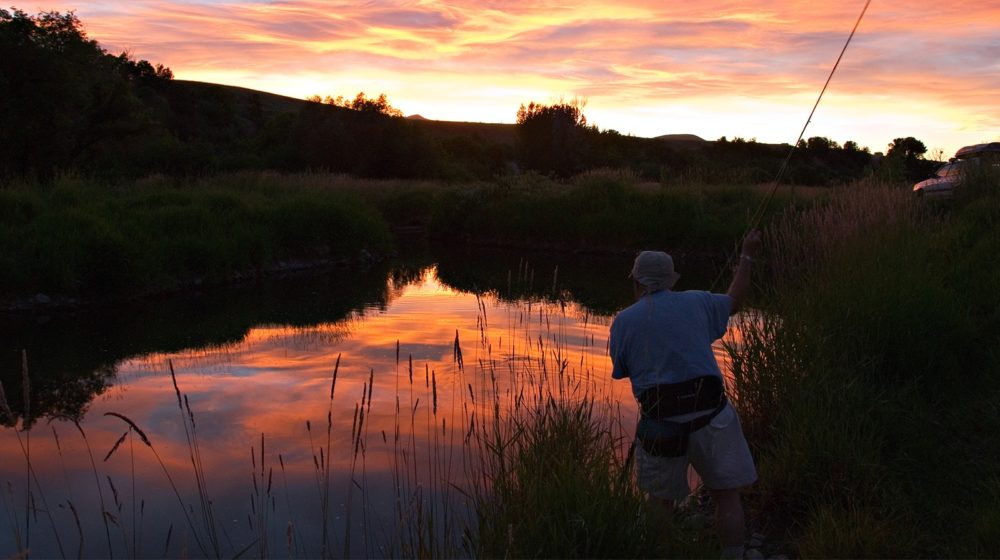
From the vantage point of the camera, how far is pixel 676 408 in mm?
4070

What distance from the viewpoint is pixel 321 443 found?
253 inches

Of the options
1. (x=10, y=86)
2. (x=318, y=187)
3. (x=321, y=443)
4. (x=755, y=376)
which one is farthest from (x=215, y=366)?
(x=10, y=86)

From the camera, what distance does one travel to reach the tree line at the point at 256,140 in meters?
24.1

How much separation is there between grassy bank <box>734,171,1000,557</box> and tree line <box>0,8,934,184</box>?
5.25 metres

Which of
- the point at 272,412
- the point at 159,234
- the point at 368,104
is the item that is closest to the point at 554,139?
the point at 368,104

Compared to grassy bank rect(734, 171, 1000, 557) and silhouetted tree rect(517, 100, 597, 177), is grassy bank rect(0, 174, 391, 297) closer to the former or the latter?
grassy bank rect(734, 171, 1000, 557)

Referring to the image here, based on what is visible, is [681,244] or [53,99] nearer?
[681,244]

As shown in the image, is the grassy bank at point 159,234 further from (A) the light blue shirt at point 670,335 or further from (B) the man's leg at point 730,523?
(B) the man's leg at point 730,523

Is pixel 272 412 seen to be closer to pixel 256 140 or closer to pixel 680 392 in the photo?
pixel 680 392

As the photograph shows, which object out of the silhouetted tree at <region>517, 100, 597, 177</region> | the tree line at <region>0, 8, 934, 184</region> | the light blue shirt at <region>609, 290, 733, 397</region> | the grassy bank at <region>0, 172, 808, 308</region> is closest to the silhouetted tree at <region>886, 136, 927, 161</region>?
the tree line at <region>0, 8, 934, 184</region>

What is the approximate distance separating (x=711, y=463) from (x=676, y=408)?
1.09 feet

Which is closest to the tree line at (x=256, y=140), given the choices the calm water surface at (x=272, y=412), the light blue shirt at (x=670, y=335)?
the calm water surface at (x=272, y=412)

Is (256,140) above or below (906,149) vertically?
above

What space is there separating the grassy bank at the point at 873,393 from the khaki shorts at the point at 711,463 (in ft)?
1.78
